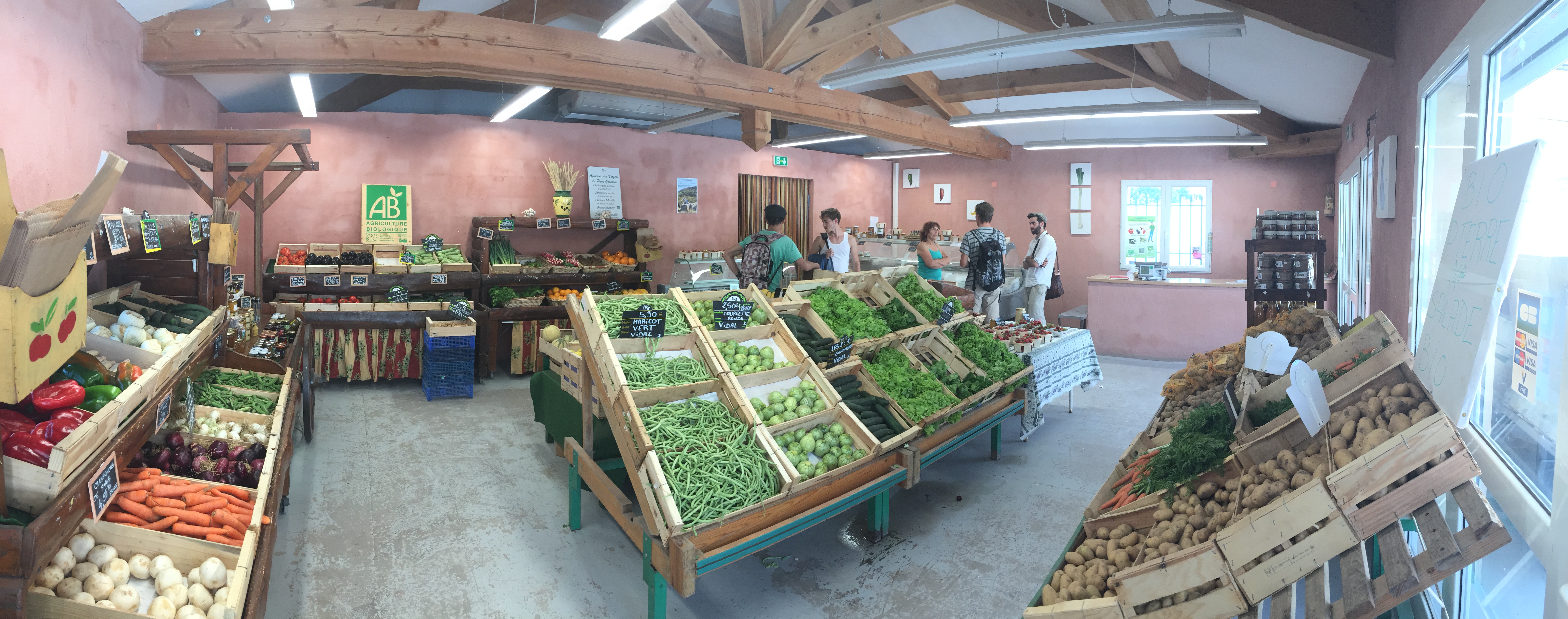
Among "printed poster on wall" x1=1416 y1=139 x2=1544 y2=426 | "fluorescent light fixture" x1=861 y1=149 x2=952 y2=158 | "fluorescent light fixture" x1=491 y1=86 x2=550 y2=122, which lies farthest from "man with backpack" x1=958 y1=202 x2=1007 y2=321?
"printed poster on wall" x1=1416 y1=139 x2=1544 y2=426

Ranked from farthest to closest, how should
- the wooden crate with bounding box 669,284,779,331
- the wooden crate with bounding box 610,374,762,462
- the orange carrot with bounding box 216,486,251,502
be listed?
the wooden crate with bounding box 669,284,779,331
the wooden crate with bounding box 610,374,762,462
the orange carrot with bounding box 216,486,251,502

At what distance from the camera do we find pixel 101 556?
7.10 feet

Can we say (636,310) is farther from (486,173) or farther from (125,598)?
(486,173)

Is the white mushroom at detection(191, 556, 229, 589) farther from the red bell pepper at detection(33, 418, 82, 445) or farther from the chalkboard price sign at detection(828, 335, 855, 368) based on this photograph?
the chalkboard price sign at detection(828, 335, 855, 368)

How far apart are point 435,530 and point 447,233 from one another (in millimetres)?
5013

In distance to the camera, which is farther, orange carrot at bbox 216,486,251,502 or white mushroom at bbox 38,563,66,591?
orange carrot at bbox 216,486,251,502

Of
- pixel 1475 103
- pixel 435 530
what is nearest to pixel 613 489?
pixel 435 530

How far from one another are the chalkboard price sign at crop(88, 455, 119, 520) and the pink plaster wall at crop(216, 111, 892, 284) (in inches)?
200

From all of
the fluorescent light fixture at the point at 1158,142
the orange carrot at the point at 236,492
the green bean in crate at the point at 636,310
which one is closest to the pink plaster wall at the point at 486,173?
the fluorescent light fixture at the point at 1158,142

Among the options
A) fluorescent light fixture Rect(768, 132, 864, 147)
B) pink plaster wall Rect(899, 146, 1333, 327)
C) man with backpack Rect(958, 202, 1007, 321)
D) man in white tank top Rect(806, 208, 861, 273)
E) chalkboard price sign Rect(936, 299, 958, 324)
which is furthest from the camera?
pink plaster wall Rect(899, 146, 1333, 327)

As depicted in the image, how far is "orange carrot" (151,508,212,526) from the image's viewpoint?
8.17ft

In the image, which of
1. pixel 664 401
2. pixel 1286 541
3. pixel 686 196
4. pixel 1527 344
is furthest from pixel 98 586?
pixel 686 196

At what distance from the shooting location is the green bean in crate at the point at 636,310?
3.81 meters

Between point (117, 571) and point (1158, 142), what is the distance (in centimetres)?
1019
